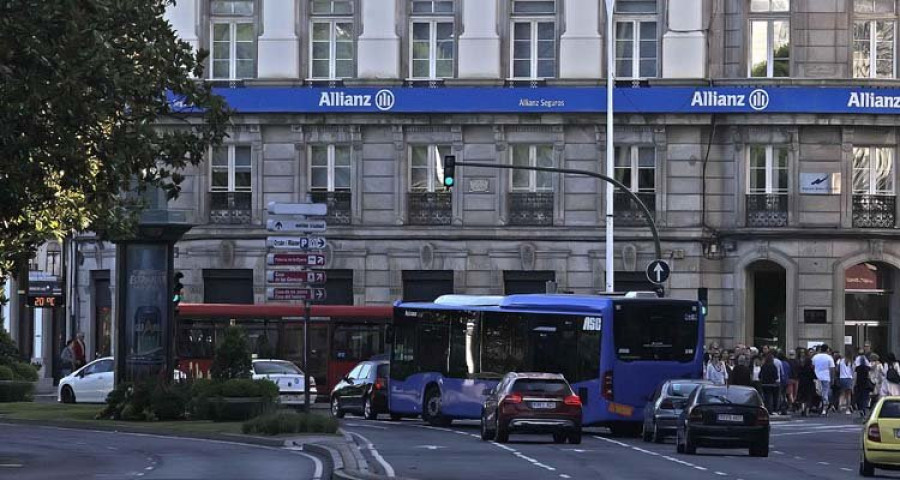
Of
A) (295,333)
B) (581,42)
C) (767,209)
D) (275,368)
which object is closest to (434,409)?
(275,368)

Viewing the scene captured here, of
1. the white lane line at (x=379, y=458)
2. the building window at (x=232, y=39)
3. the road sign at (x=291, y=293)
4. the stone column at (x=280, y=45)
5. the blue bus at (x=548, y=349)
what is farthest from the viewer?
the building window at (x=232, y=39)

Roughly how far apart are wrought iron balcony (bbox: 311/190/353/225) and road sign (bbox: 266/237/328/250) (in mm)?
24909

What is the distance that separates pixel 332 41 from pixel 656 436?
27.1 m

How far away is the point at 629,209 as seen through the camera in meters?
64.4

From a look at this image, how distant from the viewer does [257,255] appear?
65188mm

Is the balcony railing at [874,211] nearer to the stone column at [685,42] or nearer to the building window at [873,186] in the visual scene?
the building window at [873,186]

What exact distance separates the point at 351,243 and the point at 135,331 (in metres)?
18.2

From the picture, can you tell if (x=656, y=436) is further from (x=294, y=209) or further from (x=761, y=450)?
(x=294, y=209)

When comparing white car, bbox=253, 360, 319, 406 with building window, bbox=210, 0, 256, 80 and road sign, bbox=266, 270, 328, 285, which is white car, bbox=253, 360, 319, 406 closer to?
building window, bbox=210, 0, 256, 80

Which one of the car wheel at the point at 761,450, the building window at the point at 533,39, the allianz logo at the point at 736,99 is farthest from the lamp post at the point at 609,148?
the car wheel at the point at 761,450

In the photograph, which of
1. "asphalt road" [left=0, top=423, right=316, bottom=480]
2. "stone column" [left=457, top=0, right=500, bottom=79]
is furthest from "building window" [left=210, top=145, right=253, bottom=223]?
"asphalt road" [left=0, top=423, right=316, bottom=480]

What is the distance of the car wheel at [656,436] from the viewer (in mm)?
41375

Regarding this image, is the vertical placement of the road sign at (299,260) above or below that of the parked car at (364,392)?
above

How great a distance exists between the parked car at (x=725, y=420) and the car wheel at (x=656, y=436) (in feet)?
15.6
